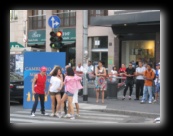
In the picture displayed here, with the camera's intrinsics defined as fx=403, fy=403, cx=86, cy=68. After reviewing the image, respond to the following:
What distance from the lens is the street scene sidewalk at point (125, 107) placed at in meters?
14.4

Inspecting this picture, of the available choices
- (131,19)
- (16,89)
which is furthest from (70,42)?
Answer: (16,89)

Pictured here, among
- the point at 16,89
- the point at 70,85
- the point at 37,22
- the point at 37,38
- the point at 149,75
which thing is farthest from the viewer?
the point at 37,22

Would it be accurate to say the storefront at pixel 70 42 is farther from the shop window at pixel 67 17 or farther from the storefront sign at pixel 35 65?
the storefront sign at pixel 35 65

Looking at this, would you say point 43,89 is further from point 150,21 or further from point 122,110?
point 150,21

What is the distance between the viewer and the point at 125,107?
15852mm

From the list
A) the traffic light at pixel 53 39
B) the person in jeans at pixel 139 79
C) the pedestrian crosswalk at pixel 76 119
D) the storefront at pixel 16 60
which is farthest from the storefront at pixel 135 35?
the pedestrian crosswalk at pixel 76 119

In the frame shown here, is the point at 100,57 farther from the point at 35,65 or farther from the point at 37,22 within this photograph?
the point at 35,65

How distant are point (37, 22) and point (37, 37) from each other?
1453mm

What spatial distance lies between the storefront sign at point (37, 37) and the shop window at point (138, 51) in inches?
348

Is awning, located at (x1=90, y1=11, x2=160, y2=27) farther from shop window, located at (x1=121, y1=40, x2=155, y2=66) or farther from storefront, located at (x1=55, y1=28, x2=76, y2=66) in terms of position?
storefront, located at (x1=55, y1=28, x2=76, y2=66)

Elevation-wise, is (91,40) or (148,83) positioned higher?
(91,40)

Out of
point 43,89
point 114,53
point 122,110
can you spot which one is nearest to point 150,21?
point 114,53
